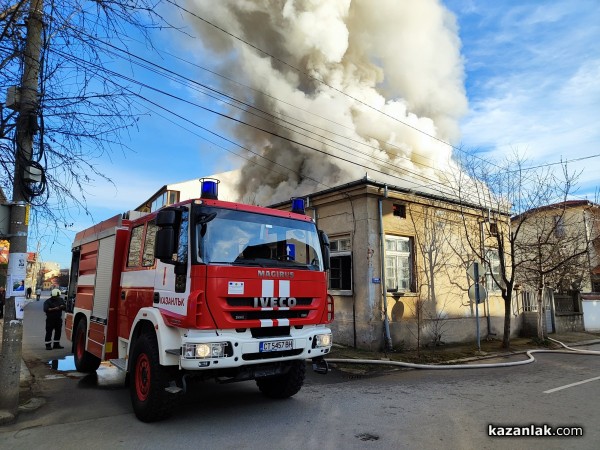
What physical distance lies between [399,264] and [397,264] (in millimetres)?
97

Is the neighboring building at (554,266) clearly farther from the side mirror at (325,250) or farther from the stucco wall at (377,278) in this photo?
the side mirror at (325,250)

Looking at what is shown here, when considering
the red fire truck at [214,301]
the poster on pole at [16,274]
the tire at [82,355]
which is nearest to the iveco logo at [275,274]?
the red fire truck at [214,301]

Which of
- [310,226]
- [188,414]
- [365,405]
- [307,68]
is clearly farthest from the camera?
[307,68]

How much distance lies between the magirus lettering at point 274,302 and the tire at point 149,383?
1330 mm

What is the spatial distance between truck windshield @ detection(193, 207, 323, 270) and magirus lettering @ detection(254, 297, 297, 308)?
444 mm

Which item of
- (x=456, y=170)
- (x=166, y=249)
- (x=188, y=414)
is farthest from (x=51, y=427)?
(x=456, y=170)

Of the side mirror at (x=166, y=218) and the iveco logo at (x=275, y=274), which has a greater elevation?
the side mirror at (x=166, y=218)

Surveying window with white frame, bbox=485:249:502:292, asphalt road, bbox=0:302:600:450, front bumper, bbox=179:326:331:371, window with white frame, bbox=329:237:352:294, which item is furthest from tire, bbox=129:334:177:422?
window with white frame, bbox=485:249:502:292

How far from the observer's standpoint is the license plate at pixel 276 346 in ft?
16.6

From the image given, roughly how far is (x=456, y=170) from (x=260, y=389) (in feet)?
38.5

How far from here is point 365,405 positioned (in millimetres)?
6008

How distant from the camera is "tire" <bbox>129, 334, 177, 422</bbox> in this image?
4945 millimetres

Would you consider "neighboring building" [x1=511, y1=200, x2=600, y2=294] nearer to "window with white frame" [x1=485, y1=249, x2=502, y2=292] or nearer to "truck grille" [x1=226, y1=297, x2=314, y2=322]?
"window with white frame" [x1=485, y1=249, x2=502, y2=292]

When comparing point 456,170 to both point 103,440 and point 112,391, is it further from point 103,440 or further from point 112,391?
point 103,440
